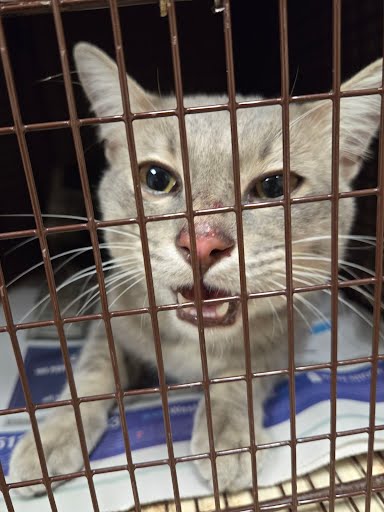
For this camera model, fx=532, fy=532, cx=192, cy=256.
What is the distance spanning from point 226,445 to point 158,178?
1.56 ft

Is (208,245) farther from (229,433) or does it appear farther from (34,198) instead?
(229,433)

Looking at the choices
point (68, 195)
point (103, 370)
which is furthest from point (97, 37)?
point (103, 370)

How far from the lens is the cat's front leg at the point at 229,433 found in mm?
846

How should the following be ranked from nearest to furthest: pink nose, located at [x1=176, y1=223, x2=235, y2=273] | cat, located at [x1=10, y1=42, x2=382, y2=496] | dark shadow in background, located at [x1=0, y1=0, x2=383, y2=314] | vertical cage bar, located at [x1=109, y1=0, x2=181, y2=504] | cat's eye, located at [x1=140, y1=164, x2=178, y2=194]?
vertical cage bar, located at [x1=109, y1=0, x2=181, y2=504], pink nose, located at [x1=176, y1=223, x2=235, y2=273], cat, located at [x1=10, y1=42, x2=382, y2=496], cat's eye, located at [x1=140, y1=164, x2=178, y2=194], dark shadow in background, located at [x1=0, y1=0, x2=383, y2=314]

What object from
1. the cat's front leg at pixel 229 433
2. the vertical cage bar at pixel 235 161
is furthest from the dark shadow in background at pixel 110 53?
the vertical cage bar at pixel 235 161

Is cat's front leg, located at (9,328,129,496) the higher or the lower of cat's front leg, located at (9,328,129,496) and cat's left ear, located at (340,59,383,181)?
the lower

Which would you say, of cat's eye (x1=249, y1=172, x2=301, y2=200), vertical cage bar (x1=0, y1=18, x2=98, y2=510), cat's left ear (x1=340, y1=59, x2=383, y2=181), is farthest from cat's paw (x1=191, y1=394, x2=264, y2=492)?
cat's left ear (x1=340, y1=59, x2=383, y2=181)

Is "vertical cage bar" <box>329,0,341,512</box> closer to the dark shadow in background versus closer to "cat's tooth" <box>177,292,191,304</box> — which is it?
"cat's tooth" <box>177,292,191,304</box>

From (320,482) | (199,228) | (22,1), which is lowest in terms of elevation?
(320,482)

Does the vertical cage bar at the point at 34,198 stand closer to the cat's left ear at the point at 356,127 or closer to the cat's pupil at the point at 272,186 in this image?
the cat's pupil at the point at 272,186

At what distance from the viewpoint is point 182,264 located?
2.60ft

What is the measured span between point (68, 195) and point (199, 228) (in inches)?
42.3

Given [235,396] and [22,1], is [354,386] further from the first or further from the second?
[22,1]

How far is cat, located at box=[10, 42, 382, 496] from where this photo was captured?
2.74 feet
